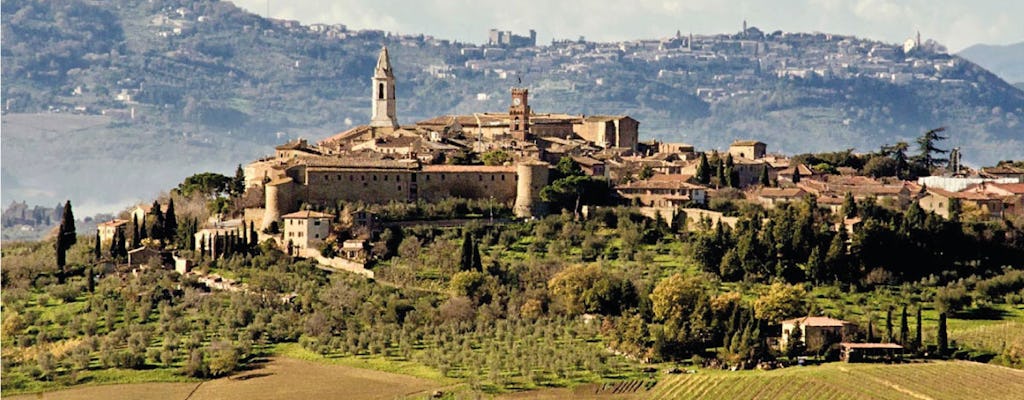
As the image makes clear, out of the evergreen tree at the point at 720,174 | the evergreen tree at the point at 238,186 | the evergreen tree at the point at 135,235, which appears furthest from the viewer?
the evergreen tree at the point at 720,174

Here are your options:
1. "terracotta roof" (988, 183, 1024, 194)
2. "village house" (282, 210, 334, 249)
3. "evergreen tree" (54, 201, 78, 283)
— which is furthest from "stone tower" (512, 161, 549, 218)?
"terracotta roof" (988, 183, 1024, 194)

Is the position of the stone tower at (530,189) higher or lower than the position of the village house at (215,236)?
higher

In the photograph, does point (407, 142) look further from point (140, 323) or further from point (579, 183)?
point (140, 323)

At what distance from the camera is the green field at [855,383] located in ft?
146

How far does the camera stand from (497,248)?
198 ft

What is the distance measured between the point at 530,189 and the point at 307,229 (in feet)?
27.7

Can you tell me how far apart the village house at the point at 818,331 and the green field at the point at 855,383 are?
6.07ft

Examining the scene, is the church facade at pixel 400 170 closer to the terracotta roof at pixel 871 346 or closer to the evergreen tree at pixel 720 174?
the evergreen tree at pixel 720 174

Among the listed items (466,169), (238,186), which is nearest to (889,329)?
(466,169)

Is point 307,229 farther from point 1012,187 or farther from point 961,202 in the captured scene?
point 1012,187

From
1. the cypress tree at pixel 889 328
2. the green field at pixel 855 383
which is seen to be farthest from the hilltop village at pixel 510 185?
the green field at pixel 855 383

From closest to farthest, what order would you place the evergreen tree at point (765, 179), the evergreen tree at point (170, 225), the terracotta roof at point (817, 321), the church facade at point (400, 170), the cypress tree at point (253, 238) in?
the terracotta roof at point (817, 321) → the cypress tree at point (253, 238) → the church facade at point (400, 170) → the evergreen tree at point (170, 225) → the evergreen tree at point (765, 179)

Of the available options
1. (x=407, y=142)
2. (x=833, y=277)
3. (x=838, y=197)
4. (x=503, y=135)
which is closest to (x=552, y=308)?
(x=833, y=277)

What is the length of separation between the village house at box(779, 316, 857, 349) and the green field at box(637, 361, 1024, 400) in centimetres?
185
